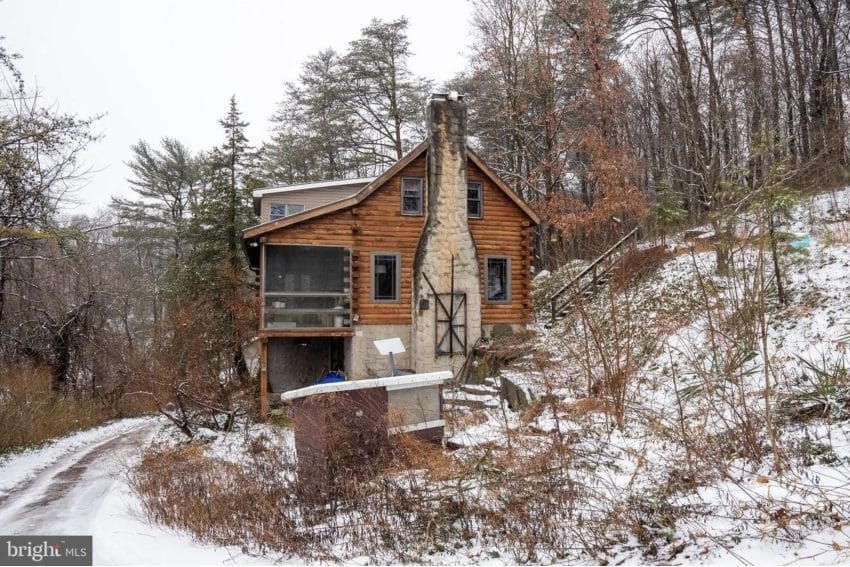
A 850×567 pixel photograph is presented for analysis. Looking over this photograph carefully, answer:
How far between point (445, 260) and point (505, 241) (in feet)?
8.70

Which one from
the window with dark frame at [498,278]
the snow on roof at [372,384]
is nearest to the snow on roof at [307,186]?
the window with dark frame at [498,278]

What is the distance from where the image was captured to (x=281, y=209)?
2202 centimetres

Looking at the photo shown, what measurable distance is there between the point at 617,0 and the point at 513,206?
1134 centimetres

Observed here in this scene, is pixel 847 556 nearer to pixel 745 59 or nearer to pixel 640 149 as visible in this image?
pixel 745 59

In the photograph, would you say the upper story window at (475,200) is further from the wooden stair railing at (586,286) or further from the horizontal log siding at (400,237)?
the wooden stair railing at (586,286)

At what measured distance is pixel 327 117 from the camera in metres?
30.1

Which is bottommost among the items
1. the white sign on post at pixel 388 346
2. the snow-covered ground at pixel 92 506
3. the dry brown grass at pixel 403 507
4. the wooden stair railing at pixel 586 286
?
the snow-covered ground at pixel 92 506

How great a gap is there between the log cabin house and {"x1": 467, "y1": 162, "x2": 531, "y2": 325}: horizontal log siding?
4 cm

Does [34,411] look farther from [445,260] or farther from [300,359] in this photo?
[445,260]

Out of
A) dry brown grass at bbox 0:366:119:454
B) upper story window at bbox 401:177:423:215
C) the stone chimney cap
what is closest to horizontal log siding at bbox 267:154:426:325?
upper story window at bbox 401:177:423:215

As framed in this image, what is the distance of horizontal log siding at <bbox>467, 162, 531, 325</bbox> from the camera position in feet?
62.3

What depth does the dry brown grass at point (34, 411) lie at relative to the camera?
48.0ft

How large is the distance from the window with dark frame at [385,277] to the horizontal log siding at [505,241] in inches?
114

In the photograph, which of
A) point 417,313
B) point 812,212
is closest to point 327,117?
point 417,313
